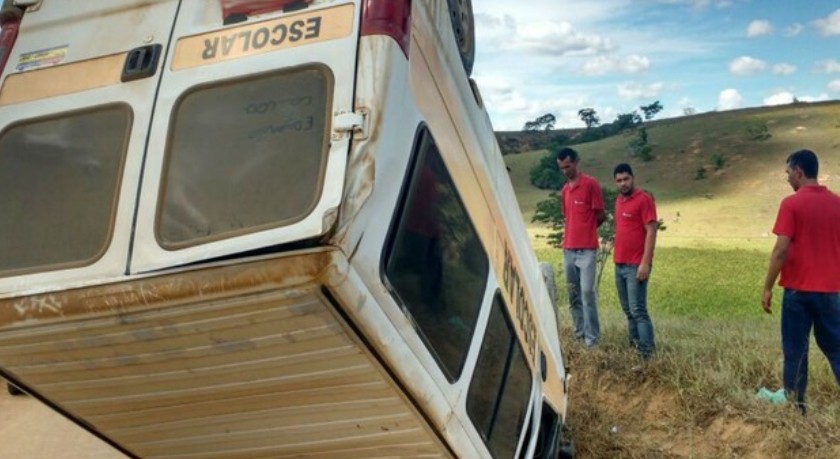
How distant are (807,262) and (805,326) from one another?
1.45 feet

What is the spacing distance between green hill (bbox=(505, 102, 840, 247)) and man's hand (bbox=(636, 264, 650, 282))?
69.3 feet

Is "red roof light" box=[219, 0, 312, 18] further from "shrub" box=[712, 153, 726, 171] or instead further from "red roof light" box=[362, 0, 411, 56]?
"shrub" box=[712, 153, 726, 171]

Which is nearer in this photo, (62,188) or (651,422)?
(62,188)

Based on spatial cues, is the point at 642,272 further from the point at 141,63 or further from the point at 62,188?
the point at 62,188

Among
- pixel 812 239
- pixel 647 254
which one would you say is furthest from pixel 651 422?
pixel 812 239

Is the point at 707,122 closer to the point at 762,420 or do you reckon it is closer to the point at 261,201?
the point at 762,420

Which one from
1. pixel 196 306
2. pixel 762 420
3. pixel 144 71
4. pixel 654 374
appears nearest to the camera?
pixel 196 306

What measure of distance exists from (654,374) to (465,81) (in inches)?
163

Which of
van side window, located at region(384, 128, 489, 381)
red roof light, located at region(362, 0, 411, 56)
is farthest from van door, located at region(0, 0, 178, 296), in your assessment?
van side window, located at region(384, 128, 489, 381)

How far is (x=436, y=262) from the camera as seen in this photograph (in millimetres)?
2709

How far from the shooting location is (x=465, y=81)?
138 inches

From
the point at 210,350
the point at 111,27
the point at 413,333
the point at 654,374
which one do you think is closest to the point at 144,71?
the point at 111,27

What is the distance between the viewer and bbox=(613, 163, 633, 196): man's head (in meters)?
6.91

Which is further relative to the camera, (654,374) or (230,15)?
(654,374)
